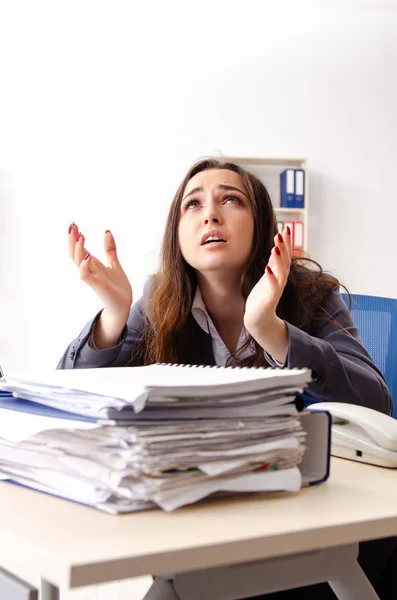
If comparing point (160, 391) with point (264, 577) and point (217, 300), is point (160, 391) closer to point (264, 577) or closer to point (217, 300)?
point (264, 577)

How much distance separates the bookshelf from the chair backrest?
2.85 metres

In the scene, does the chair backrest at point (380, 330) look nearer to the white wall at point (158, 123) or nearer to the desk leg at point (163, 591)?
the desk leg at point (163, 591)

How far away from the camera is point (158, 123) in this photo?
4828mm

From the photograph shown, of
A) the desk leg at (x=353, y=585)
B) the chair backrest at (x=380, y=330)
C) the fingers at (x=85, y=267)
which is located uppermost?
the fingers at (x=85, y=267)

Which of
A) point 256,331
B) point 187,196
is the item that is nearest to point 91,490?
point 256,331

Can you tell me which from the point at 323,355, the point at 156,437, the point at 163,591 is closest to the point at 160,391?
the point at 156,437

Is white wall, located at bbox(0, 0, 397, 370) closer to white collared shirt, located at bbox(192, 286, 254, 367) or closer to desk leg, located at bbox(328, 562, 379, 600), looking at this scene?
white collared shirt, located at bbox(192, 286, 254, 367)

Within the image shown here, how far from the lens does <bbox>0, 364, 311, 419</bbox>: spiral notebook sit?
0.57 meters

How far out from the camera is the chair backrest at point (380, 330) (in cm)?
180

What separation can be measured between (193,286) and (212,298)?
7cm

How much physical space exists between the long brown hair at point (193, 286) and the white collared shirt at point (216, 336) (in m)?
0.02

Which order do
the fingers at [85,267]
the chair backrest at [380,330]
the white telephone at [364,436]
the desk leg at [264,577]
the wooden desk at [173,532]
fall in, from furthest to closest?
the chair backrest at [380,330] → the fingers at [85,267] → the white telephone at [364,436] → the desk leg at [264,577] → the wooden desk at [173,532]

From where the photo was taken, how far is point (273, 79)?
16.3 feet

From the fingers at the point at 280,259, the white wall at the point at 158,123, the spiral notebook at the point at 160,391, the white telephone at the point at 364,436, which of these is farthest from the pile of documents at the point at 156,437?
the white wall at the point at 158,123
